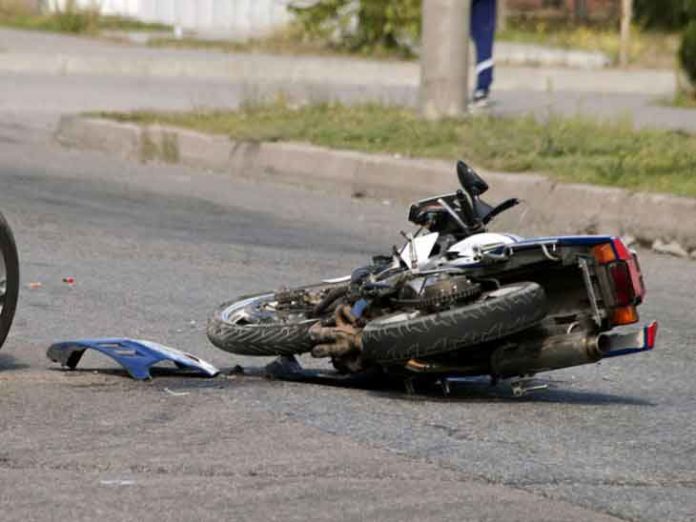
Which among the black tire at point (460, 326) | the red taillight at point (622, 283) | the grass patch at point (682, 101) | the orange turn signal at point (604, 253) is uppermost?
the orange turn signal at point (604, 253)

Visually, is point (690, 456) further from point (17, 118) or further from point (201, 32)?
point (201, 32)

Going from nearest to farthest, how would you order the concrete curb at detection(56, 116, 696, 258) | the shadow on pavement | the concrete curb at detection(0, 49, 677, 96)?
the shadow on pavement
the concrete curb at detection(56, 116, 696, 258)
the concrete curb at detection(0, 49, 677, 96)

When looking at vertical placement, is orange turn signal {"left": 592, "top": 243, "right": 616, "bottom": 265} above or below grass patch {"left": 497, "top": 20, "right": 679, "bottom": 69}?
above

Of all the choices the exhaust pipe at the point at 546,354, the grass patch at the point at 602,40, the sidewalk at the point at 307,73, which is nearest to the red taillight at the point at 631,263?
the exhaust pipe at the point at 546,354

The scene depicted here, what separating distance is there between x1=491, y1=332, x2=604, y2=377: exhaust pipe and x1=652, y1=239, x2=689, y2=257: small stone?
14.0 ft

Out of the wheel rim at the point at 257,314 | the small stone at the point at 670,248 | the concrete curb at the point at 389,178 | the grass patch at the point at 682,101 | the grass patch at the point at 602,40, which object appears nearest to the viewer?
the wheel rim at the point at 257,314

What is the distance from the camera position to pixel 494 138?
13.1 m

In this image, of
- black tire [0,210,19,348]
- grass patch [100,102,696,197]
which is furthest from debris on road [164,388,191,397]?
grass patch [100,102,696,197]

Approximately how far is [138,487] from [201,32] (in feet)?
82.6

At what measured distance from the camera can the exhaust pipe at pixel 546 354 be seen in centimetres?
601

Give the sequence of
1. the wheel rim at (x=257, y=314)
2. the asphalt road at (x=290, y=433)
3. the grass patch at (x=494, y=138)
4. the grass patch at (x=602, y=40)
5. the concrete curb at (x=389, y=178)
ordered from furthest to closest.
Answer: the grass patch at (x=602, y=40) < the grass patch at (x=494, y=138) < the concrete curb at (x=389, y=178) < the wheel rim at (x=257, y=314) < the asphalt road at (x=290, y=433)

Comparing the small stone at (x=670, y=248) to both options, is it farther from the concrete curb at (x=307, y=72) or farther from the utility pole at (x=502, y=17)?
the utility pole at (x=502, y=17)

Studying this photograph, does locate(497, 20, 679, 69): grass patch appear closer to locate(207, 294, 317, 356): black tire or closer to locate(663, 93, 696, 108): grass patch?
locate(663, 93, 696, 108): grass patch

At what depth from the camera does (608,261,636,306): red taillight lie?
5938mm
